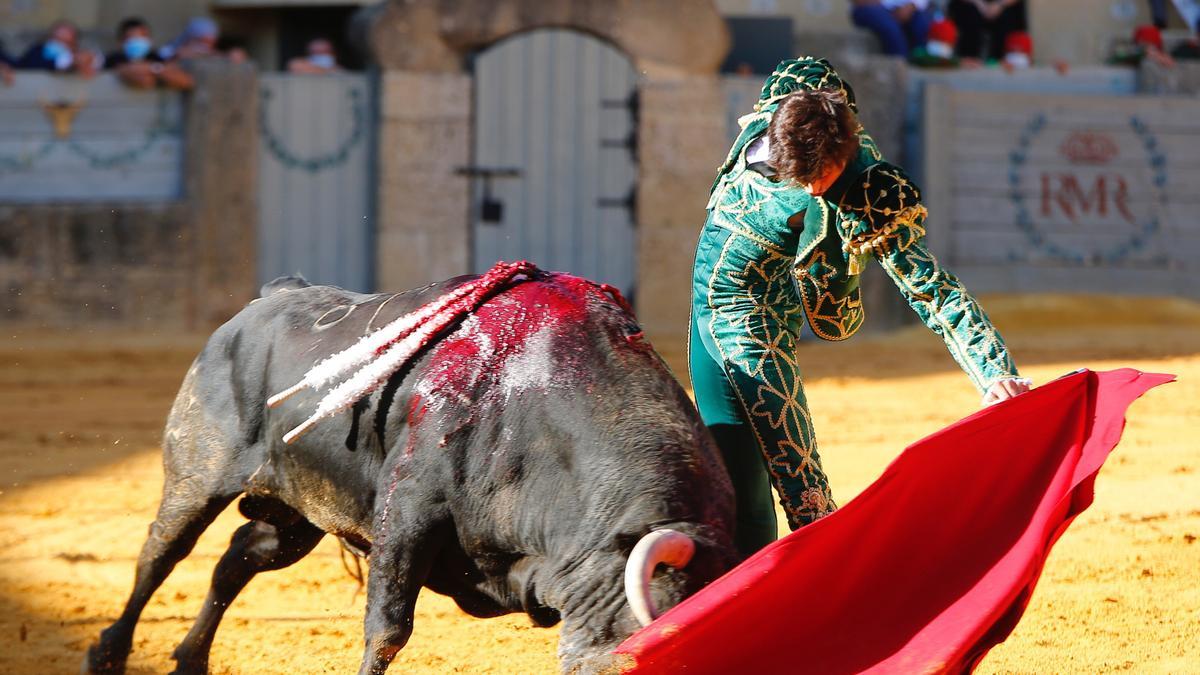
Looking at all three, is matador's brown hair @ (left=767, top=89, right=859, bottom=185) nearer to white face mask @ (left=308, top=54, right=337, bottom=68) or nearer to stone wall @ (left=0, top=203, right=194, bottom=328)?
stone wall @ (left=0, top=203, right=194, bottom=328)

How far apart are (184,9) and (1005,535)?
38.1 ft

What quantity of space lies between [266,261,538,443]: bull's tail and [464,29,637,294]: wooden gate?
717cm

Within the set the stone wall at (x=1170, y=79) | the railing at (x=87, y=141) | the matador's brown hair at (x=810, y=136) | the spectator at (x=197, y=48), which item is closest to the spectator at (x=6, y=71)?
the railing at (x=87, y=141)

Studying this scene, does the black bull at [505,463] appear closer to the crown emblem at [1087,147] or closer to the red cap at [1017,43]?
the crown emblem at [1087,147]

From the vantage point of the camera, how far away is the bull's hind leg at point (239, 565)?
366 cm

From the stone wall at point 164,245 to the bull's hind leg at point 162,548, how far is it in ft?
21.2

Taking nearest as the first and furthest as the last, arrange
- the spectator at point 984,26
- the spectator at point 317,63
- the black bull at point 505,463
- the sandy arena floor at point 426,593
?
the black bull at point 505,463 → the sandy arena floor at point 426,593 → the spectator at point 317,63 → the spectator at point 984,26

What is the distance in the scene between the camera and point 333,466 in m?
3.07

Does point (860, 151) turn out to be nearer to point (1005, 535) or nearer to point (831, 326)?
point (831, 326)

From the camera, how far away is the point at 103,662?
3.66 m

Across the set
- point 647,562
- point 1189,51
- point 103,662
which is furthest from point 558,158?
point 647,562

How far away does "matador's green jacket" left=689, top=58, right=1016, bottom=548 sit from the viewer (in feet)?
9.39

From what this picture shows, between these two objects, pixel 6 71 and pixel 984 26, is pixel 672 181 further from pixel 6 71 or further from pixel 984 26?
pixel 6 71

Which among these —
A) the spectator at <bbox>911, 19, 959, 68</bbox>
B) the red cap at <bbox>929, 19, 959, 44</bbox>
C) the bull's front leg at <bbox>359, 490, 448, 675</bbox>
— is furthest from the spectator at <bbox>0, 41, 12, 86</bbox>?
the bull's front leg at <bbox>359, 490, 448, 675</bbox>
